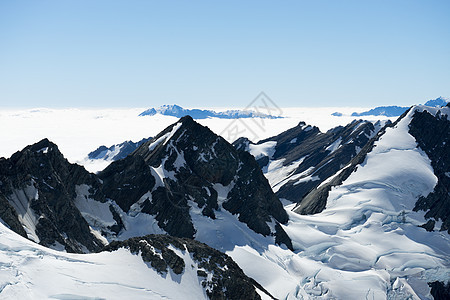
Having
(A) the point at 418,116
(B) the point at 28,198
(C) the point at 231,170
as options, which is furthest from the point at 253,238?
(A) the point at 418,116

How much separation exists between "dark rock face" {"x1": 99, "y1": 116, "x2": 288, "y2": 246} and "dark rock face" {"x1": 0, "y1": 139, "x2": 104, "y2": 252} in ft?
58.4

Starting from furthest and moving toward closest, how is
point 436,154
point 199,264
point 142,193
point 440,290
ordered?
point 436,154, point 142,193, point 440,290, point 199,264

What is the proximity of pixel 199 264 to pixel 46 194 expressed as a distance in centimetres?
3992

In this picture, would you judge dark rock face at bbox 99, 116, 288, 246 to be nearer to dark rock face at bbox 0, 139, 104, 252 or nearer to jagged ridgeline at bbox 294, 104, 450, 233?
dark rock face at bbox 0, 139, 104, 252

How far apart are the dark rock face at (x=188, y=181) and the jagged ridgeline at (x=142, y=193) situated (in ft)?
0.88

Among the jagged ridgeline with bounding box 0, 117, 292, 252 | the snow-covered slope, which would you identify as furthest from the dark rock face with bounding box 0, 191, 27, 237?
the snow-covered slope

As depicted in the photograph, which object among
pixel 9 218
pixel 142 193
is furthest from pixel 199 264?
pixel 142 193

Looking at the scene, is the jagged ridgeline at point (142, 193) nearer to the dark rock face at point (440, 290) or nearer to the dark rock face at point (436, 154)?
the dark rock face at point (440, 290)

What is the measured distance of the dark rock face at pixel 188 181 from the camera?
109875mm

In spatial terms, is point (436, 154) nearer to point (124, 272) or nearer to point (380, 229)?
point (380, 229)

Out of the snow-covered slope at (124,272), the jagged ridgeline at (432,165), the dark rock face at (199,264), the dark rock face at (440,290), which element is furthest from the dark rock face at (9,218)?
the jagged ridgeline at (432,165)

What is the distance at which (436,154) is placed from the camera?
→ 171m

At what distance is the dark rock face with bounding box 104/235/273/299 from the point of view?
193 ft

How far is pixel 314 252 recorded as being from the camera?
4643 inches
